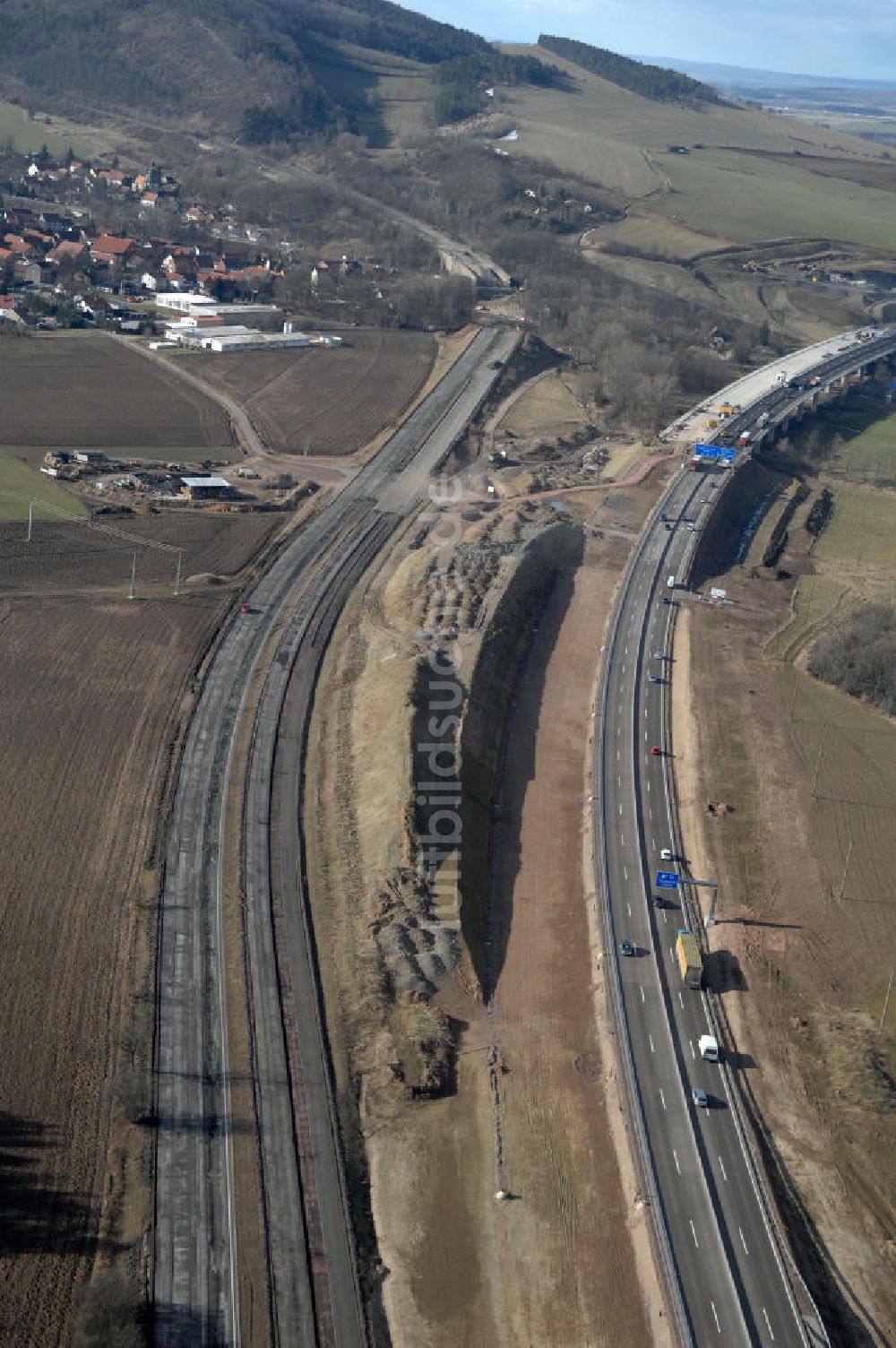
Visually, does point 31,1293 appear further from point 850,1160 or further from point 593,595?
point 593,595

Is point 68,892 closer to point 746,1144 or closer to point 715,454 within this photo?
point 746,1144

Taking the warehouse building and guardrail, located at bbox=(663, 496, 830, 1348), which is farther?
the warehouse building

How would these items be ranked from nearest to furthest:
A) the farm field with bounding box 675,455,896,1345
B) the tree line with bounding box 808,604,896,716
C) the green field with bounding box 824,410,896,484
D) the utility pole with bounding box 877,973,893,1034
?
the farm field with bounding box 675,455,896,1345, the utility pole with bounding box 877,973,893,1034, the tree line with bounding box 808,604,896,716, the green field with bounding box 824,410,896,484

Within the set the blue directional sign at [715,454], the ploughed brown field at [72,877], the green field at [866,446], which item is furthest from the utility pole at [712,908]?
the green field at [866,446]

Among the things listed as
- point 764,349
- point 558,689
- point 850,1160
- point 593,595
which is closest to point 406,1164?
point 850,1160

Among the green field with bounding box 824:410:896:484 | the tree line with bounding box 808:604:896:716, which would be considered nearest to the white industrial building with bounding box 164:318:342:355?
the green field with bounding box 824:410:896:484

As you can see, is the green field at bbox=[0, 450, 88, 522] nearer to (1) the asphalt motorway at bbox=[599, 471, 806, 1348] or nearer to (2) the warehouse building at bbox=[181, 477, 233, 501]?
(2) the warehouse building at bbox=[181, 477, 233, 501]
